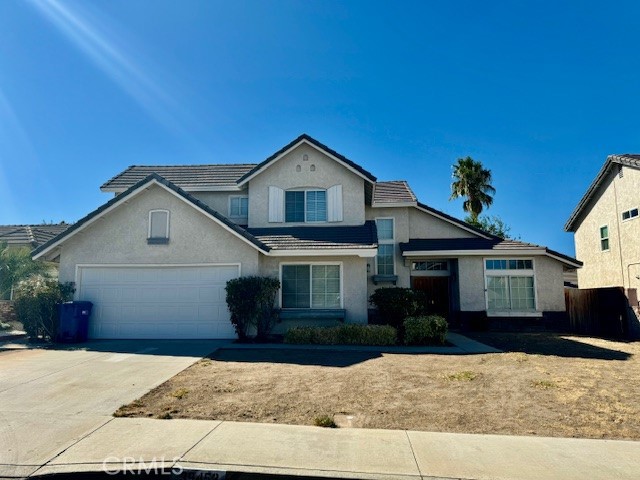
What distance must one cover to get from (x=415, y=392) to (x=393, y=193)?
42.3ft

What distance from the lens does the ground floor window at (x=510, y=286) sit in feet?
57.0

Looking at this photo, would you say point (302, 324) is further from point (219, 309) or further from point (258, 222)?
point (258, 222)

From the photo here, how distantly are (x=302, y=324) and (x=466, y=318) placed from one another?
7.49 m

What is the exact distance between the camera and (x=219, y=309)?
1324 cm

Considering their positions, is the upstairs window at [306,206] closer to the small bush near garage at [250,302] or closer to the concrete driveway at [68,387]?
the small bush near garage at [250,302]

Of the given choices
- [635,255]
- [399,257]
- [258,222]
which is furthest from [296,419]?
[635,255]

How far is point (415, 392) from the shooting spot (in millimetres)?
7355

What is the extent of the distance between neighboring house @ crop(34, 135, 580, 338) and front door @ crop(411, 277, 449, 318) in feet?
3.03

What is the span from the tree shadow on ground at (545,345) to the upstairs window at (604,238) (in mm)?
6325

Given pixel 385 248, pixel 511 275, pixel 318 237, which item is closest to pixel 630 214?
pixel 511 275

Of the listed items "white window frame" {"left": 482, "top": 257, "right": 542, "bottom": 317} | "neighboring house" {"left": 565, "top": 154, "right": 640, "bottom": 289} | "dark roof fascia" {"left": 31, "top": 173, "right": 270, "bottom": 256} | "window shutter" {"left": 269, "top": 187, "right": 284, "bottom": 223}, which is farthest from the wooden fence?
"dark roof fascia" {"left": 31, "top": 173, "right": 270, "bottom": 256}

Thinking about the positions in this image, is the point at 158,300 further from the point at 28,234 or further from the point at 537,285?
the point at 28,234

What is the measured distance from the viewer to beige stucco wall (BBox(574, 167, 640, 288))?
17.3 m

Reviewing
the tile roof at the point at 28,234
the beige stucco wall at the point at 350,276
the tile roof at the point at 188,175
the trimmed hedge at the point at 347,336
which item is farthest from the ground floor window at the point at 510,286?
the tile roof at the point at 28,234
